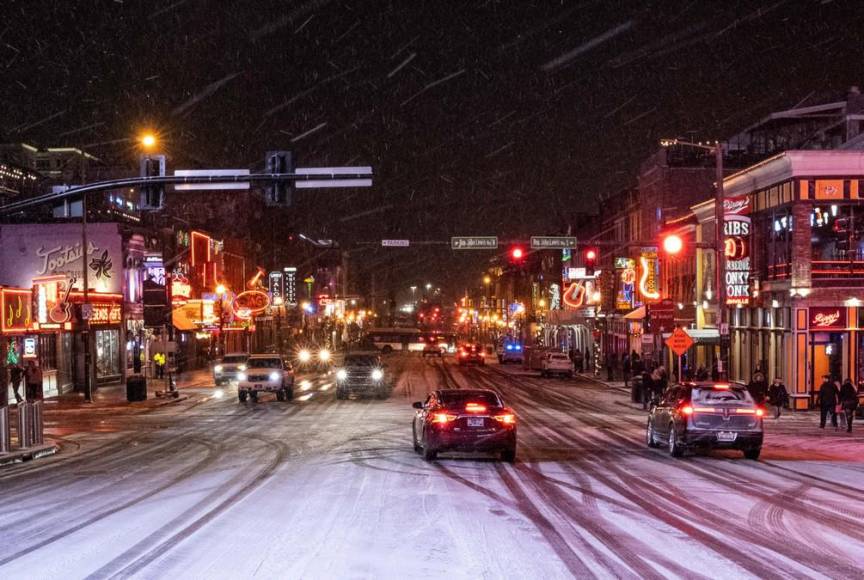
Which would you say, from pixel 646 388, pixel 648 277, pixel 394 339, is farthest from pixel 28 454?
pixel 394 339

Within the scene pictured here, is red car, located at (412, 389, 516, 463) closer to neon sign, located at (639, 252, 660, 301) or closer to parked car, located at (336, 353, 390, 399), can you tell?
parked car, located at (336, 353, 390, 399)

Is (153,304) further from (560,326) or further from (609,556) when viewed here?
(560,326)

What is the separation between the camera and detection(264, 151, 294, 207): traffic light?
64.8 ft

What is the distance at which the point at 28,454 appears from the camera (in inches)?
930

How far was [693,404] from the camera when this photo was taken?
72.3 ft

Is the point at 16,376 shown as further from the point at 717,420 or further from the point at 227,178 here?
the point at 717,420

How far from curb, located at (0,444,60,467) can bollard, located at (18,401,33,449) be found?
33 centimetres

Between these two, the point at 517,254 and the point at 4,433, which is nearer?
the point at 4,433

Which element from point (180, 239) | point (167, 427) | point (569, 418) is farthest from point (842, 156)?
point (180, 239)

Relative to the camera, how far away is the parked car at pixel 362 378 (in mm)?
43469

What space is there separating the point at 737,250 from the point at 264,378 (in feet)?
64.0

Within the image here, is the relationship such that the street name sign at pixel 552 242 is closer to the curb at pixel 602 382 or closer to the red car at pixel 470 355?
the curb at pixel 602 382

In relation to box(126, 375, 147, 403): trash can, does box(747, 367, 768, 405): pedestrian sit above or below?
above

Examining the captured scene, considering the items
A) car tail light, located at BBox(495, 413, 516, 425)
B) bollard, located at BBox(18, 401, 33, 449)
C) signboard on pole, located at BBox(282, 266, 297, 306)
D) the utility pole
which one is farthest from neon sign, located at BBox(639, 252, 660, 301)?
signboard on pole, located at BBox(282, 266, 297, 306)
